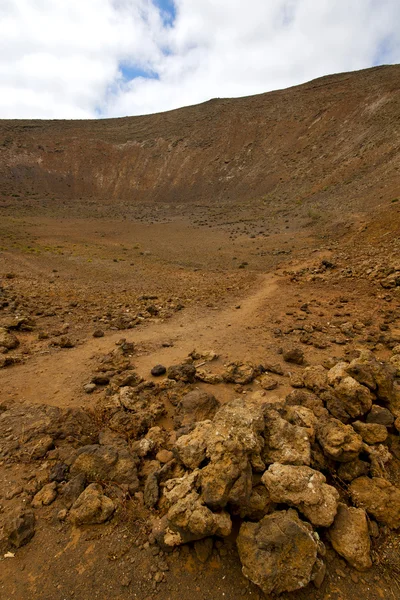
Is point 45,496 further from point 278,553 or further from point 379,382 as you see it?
point 379,382

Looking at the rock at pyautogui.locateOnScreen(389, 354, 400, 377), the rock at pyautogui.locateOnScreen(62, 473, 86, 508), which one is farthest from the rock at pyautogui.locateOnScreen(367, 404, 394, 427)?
the rock at pyautogui.locateOnScreen(62, 473, 86, 508)

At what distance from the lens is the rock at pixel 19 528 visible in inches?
107

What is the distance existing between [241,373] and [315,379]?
1278 millimetres

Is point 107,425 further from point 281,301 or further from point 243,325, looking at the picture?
point 281,301

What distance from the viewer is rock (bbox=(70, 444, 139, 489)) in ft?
11.0

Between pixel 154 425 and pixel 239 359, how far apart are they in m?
2.55

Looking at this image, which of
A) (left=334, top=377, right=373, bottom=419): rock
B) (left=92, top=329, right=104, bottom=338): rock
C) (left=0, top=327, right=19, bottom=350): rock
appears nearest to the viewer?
(left=334, top=377, right=373, bottom=419): rock

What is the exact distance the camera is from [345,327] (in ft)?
24.7

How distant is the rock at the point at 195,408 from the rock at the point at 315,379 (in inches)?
63.1

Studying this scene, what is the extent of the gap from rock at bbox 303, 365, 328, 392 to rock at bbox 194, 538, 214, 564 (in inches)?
110

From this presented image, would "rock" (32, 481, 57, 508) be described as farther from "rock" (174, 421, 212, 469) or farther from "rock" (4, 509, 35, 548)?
"rock" (174, 421, 212, 469)

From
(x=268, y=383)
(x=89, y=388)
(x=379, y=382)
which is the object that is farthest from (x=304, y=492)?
(x=89, y=388)

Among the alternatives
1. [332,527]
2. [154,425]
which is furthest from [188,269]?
[332,527]

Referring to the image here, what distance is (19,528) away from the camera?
2760 millimetres
